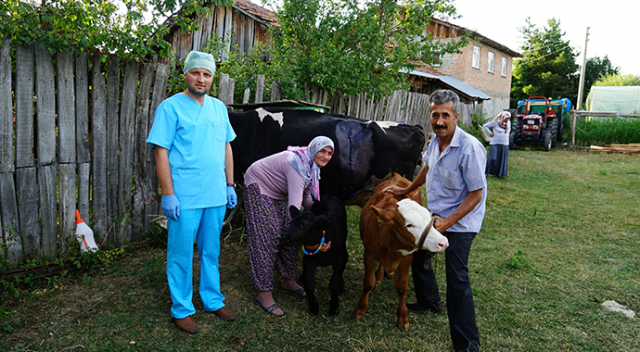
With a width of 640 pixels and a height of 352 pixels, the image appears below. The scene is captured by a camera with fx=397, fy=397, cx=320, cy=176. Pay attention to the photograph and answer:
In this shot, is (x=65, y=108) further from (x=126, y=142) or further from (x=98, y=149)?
(x=126, y=142)

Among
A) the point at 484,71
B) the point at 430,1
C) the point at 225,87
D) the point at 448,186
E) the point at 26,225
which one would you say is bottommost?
the point at 26,225

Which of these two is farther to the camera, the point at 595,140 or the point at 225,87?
the point at 595,140

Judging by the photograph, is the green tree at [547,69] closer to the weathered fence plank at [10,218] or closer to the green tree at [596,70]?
the green tree at [596,70]

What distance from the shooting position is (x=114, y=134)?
14.3 feet

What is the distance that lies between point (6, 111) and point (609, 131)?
2010 centimetres

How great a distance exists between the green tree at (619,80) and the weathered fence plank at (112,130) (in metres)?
42.8

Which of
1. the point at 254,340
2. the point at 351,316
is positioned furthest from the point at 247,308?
the point at 351,316

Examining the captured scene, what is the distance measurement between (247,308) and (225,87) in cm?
303

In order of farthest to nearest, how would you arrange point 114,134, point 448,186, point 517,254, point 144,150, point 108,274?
1. point 517,254
2. point 144,150
3. point 114,134
4. point 108,274
5. point 448,186

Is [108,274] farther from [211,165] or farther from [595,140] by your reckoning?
[595,140]

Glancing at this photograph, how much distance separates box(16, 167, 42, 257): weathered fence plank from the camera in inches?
146

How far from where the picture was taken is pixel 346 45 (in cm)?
739

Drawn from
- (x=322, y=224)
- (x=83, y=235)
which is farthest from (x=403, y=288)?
(x=83, y=235)

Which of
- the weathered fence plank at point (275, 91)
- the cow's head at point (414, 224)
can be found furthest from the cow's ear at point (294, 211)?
the weathered fence plank at point (275, 91)
